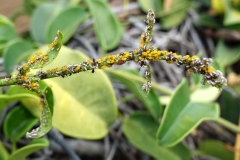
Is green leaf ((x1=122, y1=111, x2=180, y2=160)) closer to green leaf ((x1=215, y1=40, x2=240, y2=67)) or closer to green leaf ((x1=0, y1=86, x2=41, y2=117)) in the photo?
green leaf ((x1=0, y1=86, x2=41, y2=117))

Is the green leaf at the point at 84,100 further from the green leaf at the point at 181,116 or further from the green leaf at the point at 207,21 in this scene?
the green leaf at the point at 207,21

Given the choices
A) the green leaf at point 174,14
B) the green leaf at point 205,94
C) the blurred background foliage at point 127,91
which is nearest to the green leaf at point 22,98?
the blurred background foliage at point 127,91

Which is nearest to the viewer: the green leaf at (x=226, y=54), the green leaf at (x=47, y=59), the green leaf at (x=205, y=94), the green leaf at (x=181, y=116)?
the green leaf at (x=47, y=59)

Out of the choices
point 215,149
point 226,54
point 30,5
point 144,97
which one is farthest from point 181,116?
point 30,5

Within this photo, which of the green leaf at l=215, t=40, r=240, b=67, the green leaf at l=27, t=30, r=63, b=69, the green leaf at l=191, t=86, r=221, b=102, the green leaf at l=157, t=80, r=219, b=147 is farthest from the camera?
the green leaf at l=215, t=40, r=240, b=67

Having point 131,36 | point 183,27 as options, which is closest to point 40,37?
point 131,36

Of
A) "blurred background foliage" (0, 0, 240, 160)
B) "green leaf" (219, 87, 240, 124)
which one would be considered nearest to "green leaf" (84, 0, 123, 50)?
"blurred background foliage" (0, 0, 240, 160)

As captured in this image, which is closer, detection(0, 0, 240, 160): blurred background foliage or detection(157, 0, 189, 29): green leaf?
detection(0, 0, 240, 160): blurred background foliage

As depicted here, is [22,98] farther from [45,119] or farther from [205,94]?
[205,94]
